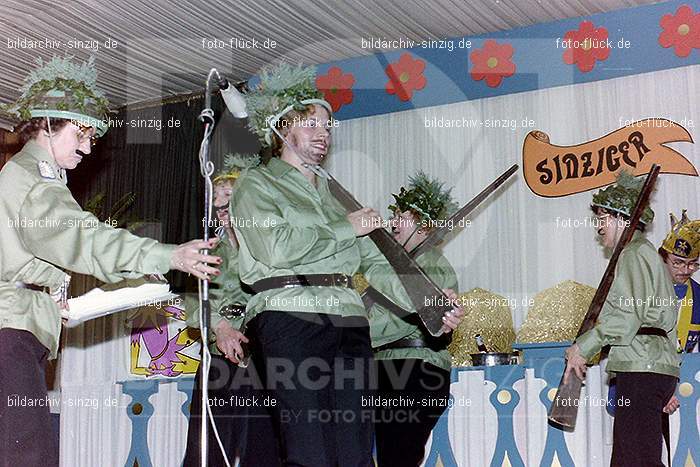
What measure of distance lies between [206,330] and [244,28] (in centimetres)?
377

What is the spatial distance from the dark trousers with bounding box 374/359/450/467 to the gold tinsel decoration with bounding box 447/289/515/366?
1477 millimetres

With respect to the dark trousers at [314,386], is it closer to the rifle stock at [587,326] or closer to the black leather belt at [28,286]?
the black leather belt at [28,286]

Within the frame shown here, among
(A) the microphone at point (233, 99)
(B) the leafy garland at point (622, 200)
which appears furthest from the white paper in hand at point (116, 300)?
(B) the leafy garland at point (622, 200)

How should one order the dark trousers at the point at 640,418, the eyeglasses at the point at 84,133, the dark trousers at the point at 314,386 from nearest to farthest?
the dark trousers at the point at 314,386 < the eyeglasses at the point at 84,133 < the dark trousers at the point at 640,418

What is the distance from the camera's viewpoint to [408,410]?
4457 millimetres

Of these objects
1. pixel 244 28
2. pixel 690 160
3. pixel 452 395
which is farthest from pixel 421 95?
pixel 452 395

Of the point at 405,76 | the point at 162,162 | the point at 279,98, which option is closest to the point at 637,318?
the point at 279,98

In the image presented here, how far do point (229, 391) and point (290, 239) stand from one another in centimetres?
140

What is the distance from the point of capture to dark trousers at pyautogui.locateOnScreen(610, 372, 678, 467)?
13.4 feet

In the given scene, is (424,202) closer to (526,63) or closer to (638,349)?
(638,349)

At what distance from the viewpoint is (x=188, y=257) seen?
2895 mm

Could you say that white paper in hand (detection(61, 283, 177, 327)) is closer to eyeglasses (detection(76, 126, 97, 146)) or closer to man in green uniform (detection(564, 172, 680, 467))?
eyeglasses (detection(76, 126, 97, 146))

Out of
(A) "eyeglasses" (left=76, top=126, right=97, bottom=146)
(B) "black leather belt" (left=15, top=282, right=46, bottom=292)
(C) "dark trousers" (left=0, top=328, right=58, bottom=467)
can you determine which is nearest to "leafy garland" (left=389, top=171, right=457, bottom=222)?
(A) "eyeglasses" (left=76, top=126, right=97, bottom=146)

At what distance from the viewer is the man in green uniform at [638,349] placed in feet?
13.5
